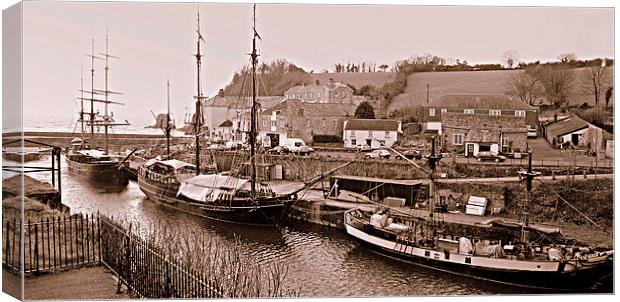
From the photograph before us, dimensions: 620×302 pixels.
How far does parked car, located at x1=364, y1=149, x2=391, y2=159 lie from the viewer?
5711mm

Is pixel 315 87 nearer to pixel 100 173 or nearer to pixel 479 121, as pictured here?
pixel 479 121

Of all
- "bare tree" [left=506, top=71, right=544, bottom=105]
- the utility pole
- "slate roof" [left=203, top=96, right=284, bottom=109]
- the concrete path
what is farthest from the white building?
the concrete path

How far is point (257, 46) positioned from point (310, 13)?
1.56ft

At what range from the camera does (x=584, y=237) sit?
5.75 m

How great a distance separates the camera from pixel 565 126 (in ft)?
19.2

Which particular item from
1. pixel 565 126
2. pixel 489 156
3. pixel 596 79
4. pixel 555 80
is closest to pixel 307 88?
pixel 489 156

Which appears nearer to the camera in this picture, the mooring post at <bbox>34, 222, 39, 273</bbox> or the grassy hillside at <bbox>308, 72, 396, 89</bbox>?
the mooring post at <bbox>34, 222, 39, 273</bbox>

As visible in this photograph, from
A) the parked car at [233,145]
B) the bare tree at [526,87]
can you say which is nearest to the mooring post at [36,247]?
→ the parked car at [233,145]

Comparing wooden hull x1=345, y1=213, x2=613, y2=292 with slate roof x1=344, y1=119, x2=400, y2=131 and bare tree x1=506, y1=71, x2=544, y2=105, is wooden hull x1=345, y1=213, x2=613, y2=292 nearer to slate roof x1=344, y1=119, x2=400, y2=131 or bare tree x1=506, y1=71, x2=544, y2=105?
slate roof x1=344, y1=119, x2=400, y2=131

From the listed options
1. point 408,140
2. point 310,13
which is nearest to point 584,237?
point 408,140

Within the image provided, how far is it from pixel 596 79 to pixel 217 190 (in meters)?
3.12

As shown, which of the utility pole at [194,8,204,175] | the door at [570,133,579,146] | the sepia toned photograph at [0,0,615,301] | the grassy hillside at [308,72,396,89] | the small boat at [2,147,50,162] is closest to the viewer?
the small boat at [2,147,50,162]

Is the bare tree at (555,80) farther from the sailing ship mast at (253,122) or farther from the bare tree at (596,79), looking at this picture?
the sailing ship mast at (253,122)

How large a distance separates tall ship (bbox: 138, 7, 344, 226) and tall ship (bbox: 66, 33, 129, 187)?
20 cm
